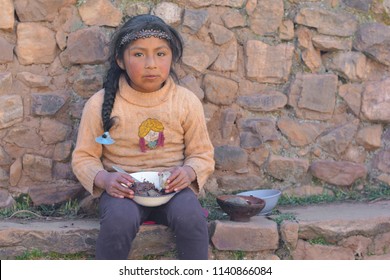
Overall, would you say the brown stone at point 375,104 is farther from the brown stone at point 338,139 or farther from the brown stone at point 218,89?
the brown stone at point 218,89

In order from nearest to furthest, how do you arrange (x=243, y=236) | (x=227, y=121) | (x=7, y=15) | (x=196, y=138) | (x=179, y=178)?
(x=179, y=178) → (x=243, y=236) → (x=196, y=138) → (x=7, y=15) → (x=227, y=121)

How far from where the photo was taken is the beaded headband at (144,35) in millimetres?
2783

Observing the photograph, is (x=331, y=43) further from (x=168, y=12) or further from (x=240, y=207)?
(x=240, y=207)

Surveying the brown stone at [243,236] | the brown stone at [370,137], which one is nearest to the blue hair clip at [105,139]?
the brown stone at [243,236]

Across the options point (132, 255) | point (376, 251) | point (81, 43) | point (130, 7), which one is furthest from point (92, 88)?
point (376, 251)

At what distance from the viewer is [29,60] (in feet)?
10.3

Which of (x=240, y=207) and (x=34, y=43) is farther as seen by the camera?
(x=34, y=43)

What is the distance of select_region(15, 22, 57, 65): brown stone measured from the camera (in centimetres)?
314

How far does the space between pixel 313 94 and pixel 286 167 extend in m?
0.40

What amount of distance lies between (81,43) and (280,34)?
1.00 meters

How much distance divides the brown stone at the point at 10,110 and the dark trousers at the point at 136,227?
0.73 m

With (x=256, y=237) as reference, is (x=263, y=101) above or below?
above

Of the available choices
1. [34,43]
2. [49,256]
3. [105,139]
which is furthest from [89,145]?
[34,43]

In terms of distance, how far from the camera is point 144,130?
114 inches
